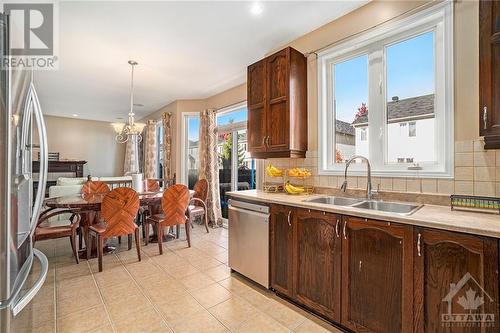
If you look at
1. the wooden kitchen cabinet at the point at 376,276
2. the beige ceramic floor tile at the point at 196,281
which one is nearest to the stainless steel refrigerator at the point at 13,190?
the beige ceramic floor tile at the point at 196,281

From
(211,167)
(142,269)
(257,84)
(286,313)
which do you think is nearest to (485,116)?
(286,313)

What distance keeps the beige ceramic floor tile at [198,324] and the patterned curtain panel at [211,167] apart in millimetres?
2798

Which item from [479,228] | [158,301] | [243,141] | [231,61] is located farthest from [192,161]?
[479,228]

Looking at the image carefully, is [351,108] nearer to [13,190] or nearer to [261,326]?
[261,326]

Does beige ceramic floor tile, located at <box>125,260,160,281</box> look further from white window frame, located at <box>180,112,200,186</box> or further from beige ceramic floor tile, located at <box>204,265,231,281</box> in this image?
white window frame, located at <box>180,112,200,186</box>

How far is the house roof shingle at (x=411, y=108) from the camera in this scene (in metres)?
1.97

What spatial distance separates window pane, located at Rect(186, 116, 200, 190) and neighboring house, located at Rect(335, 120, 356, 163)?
365 cm

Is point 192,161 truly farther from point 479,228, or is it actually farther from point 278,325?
point 479,228

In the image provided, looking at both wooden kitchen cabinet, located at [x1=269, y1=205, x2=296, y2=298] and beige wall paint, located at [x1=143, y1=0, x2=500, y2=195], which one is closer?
beige wall paint, located at [x1=143, y1=0, x2=500, y2=195]

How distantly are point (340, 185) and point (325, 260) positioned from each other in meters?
0.87

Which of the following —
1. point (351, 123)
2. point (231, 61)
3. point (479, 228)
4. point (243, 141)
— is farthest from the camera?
point (243, 141)

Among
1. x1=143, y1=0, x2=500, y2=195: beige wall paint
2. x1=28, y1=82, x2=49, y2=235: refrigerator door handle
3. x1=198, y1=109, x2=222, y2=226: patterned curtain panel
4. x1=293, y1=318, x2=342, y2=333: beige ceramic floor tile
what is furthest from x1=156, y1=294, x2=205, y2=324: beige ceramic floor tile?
x1=198, y1=109, x2=222, y2=226: patterned curtain panel

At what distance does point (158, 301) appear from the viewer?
213 centimetres

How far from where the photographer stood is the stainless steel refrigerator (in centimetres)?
100
